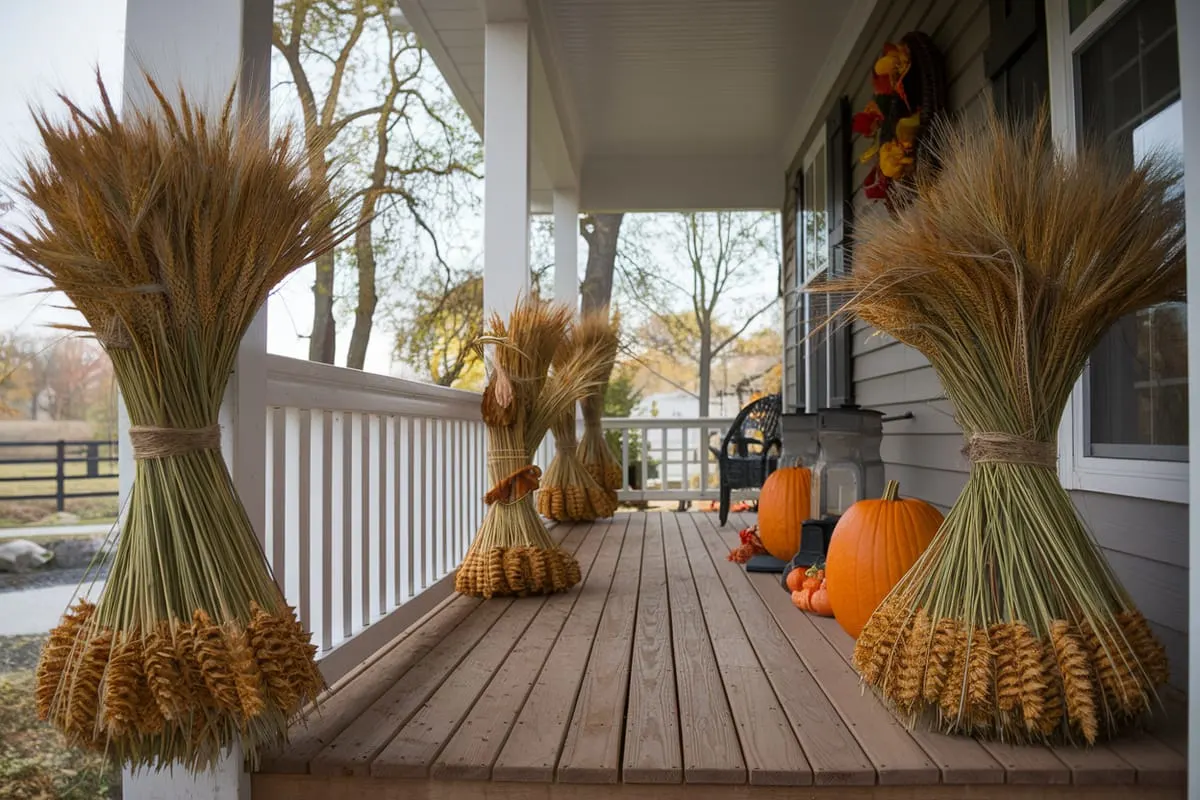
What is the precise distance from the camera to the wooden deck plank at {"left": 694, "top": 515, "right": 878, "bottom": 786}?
1385mm

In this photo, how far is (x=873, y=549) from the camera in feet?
6.97

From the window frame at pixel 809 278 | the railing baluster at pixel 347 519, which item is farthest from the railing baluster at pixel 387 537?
the window frame at pixel 809 278

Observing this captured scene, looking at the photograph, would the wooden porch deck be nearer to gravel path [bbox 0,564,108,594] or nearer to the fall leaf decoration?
the fall leaf decoration

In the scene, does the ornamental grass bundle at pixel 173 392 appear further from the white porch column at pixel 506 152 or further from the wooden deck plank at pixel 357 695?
the white porch column at pixel 506 152

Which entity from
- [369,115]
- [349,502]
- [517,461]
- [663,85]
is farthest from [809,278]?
[369,115]

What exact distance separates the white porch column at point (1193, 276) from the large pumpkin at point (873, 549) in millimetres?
740

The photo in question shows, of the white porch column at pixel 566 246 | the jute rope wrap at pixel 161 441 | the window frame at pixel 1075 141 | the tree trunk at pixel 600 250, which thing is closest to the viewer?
the jute rope wrap at pixel 161 441

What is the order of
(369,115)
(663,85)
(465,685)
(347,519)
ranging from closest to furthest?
(465,685), (347,519), (663,85), (369,115)

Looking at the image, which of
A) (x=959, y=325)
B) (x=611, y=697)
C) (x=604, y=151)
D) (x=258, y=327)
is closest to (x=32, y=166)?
(x=258, y=327)

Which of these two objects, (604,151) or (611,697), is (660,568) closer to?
(611,697)

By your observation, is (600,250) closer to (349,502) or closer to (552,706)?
(349,502)

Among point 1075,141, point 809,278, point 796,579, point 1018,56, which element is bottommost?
point 796,579

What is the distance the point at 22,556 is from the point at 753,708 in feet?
9.71

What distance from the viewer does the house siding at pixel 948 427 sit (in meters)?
1.88
